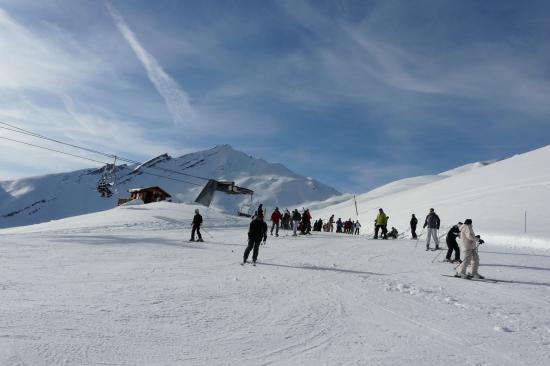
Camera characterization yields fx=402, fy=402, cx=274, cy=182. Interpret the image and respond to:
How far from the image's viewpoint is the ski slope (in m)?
4.96

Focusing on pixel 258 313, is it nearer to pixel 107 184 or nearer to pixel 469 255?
pixel 469 255

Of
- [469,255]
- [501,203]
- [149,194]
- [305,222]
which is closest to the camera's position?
[469,255]

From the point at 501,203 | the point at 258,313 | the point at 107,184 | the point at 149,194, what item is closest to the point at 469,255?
the point at 258,313

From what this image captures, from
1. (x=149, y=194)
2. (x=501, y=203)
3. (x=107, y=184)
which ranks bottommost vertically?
(x=107, y=184)

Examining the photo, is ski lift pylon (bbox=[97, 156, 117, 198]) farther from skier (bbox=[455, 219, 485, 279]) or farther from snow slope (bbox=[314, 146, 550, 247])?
skier (bbox=[455, 219, 485, 279])

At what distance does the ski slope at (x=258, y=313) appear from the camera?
4.96 meters

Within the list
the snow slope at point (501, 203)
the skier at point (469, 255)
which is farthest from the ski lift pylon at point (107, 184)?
the skier at point (469, 255)

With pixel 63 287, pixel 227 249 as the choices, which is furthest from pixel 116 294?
pixel 227 249

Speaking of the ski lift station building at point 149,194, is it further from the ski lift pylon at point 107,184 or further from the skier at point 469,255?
the skier at point 469,255

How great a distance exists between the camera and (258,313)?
6770mm

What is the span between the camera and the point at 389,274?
1147 cm

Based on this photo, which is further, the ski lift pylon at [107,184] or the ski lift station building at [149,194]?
the ski lift station building at [149,194]

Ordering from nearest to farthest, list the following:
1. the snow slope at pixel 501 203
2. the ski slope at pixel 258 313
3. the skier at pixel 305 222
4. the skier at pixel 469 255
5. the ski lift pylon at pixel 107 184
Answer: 1. the ski slope at pixel 258 313
2. the skier at pixel 469 255
3. the snow slope at pixel 501 203
4. the skier at pixel 305 222
5. the ski lift pylon at pixel 107 184

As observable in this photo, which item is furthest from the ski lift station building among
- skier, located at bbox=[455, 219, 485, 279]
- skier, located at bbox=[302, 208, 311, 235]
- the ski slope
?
skier, located at bbox=[455, 219, 485, 279]
